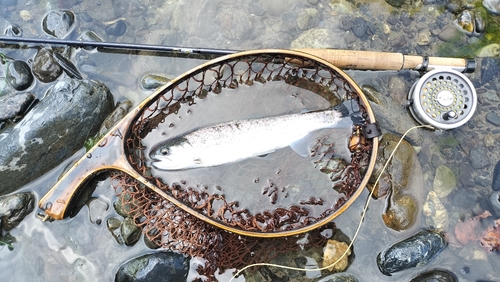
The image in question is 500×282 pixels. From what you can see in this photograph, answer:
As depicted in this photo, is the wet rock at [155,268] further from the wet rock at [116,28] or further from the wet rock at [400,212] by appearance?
the wet rock at [116,28]

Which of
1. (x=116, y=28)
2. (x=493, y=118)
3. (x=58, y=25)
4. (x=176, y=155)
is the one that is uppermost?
(x=58, y=25)

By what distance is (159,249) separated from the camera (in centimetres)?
349

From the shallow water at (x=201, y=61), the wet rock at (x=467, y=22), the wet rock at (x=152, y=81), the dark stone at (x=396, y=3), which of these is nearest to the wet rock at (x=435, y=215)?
the shallow water at (x=201, y=61)

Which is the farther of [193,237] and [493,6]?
[493,6]

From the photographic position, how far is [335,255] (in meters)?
3.54

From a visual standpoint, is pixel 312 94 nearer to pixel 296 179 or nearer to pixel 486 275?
pixel 296 179

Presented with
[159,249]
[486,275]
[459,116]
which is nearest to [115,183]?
[159,249]

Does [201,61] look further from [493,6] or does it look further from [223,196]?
[493,6]

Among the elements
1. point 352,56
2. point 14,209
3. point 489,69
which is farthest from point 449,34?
point 14,209

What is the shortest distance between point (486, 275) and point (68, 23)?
16.1 feet

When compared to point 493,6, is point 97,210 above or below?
below

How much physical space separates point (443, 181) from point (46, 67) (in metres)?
4.08

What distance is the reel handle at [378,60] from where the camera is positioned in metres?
3.40

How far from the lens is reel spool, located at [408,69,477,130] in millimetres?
3537
